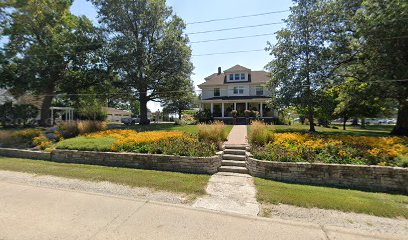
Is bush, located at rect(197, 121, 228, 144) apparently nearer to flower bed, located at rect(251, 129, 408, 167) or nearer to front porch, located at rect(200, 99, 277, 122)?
flower bed, located at rect(251, 129, 408, 167)

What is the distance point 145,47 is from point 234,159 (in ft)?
59.1

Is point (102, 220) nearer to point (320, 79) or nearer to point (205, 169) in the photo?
point (205, 169)

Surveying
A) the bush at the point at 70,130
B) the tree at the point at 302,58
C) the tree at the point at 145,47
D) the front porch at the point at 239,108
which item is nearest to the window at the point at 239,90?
the front porch at the point at 239,108

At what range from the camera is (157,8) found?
2147cm

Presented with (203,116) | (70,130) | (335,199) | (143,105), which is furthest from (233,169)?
(143,105)

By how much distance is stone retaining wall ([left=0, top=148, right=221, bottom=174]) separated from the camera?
7.14 metres

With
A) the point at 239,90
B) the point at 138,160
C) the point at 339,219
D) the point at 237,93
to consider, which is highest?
the point at 239,90

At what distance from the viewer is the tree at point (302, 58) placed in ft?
47.1

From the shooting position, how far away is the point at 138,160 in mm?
7820

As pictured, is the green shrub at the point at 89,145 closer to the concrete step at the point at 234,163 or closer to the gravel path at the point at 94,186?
the gravel path at the point at 94,186

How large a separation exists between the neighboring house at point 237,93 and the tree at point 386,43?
15788 mm

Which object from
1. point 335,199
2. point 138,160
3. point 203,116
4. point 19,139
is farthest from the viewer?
point 203,116

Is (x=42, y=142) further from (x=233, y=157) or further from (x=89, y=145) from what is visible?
(x=233, y=157)

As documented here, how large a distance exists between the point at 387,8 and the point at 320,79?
5.21 m
